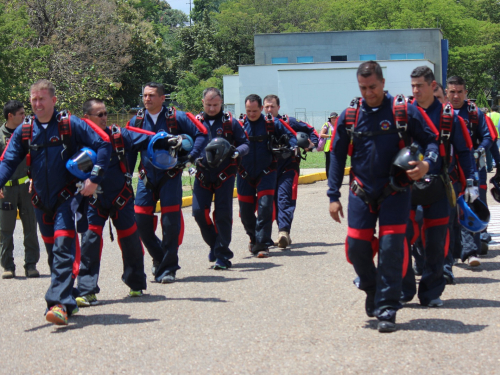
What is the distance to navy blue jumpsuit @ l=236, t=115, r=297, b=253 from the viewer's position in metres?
9.30

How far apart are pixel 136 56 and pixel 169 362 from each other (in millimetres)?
43925

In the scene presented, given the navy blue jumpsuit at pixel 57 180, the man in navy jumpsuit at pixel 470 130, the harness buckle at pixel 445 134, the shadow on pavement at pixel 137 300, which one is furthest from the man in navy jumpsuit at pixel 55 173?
the man in navy jumpsuit at pixel 470 130

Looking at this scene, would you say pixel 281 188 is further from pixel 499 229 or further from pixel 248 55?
pixel 248 55

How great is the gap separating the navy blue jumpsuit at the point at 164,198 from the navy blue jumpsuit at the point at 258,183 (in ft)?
5.25

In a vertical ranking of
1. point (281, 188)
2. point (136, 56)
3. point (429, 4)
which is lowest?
point (281, 188)

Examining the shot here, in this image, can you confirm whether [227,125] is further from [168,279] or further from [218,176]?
[168,279]

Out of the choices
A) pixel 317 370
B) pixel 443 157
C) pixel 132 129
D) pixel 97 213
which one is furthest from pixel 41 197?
pixel 443 157

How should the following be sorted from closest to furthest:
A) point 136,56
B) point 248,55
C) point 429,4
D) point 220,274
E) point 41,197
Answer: point 41,197, point 220,274, point 136,56, point 429,4, point 248,55

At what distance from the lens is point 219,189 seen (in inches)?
328

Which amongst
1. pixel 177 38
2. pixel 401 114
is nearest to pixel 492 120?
pixel 401 114

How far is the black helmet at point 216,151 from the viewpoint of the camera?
7.92 metres

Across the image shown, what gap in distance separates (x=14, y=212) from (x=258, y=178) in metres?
3.09

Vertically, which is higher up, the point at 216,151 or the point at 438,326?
the point at 216,151

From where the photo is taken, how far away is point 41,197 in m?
6.11
